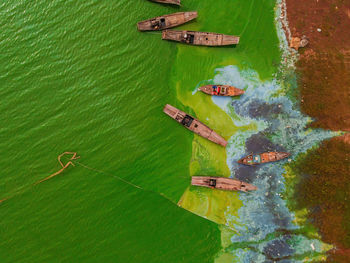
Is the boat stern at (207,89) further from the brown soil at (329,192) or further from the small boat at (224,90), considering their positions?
the brown soil at (329,192)

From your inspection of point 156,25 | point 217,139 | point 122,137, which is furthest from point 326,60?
point 122,137

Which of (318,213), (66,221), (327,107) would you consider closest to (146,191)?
(66,221)

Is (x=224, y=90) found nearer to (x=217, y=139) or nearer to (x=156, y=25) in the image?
(x=217, y=139)

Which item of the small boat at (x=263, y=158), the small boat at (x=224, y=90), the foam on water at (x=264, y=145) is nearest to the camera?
the small boat at (x=263, y=158)

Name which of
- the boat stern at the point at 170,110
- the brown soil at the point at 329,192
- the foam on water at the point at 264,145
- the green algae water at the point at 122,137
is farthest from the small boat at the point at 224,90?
the brown soil at the point at 329,192

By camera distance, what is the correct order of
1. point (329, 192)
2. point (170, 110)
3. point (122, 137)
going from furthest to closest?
1. point (122, 137)
2. point (170, 110)
3. point (329, 192)

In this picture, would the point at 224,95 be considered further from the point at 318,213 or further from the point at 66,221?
the point at 66,221
